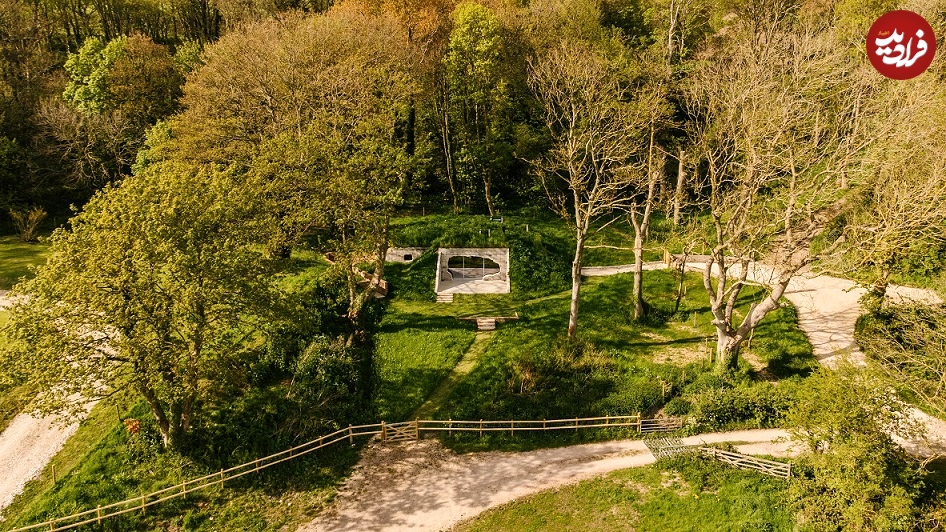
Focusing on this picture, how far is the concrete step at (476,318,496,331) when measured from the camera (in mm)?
38906

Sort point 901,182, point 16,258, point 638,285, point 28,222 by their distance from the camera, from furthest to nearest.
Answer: point 28,222, point 16,258, point 638,285, point 901,182

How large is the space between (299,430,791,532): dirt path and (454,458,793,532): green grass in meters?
0.82

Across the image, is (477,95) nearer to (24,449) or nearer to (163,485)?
(163,485)

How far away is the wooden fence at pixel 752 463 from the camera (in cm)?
2639

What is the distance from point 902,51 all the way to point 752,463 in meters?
24.0

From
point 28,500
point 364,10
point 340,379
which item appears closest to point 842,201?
point 340,379

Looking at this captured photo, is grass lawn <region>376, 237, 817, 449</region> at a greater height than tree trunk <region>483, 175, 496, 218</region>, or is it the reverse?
tree trunk <region>483, 175, 496, 218</region>

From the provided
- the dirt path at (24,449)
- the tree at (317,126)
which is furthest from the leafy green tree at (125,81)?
the dirt path at (24,449)

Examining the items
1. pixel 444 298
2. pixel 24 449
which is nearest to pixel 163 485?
pixel 24 449

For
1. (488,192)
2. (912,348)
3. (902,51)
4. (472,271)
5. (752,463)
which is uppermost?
(902,51)

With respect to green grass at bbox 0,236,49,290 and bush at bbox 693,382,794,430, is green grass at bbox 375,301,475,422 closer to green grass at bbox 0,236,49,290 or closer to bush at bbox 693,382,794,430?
bush at bbox 693,382,794,430

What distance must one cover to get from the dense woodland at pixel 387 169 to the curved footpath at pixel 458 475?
3.80 meters

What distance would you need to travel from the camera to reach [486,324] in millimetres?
39031

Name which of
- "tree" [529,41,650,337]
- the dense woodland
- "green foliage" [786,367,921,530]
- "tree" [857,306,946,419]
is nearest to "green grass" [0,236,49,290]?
the dense woodland
